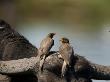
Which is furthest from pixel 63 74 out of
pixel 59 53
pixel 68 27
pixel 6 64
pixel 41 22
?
pixel 41 22

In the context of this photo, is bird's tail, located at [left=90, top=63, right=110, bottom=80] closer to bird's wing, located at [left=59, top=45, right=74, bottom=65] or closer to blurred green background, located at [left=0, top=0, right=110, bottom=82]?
bird's wing, located at [left=59, top=45, right=74, bottom=65]

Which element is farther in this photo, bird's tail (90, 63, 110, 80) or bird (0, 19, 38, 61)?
bird (0, 19, 38, 61)

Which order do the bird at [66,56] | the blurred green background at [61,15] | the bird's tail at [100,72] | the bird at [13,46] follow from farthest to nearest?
the blurred green background at [61,15]
the bird at [13,46]
the bird's tail at [100,72]
the bird at [66,56]

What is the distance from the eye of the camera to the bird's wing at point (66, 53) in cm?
812

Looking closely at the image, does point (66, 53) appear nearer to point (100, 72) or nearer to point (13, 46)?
point (100, 72)

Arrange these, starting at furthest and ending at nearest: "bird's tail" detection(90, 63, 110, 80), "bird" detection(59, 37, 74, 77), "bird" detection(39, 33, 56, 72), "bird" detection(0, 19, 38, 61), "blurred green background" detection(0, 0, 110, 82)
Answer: "blurred green background" detection(0, 0, 110, 82) → "bird" detection(0, 19, 38, 61) → "bird's tail" detection(90, 63, 110, 80) → "bird" detection(39, 33, 56, 72) → "bird" detection(59, 37, 74, 77)

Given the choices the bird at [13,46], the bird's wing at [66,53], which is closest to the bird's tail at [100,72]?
the bird's wing at [66,53]

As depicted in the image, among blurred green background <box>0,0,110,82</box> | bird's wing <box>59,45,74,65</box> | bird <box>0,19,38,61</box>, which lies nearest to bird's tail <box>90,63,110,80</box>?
bird's wing <box>59,45,74,65</box>

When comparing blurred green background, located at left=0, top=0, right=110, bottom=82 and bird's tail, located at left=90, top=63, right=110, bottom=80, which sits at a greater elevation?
blurred green background, located at left=0, top=0, right=110, bottom=82

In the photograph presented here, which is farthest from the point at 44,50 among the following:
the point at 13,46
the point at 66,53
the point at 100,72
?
the point at 13,46

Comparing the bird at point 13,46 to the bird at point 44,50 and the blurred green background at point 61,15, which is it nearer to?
the bird at point 44,50

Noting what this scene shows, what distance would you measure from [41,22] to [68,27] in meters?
2.48

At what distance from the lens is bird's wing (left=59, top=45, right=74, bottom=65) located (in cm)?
812

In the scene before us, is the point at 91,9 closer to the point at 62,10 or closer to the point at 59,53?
the point at 62,10
